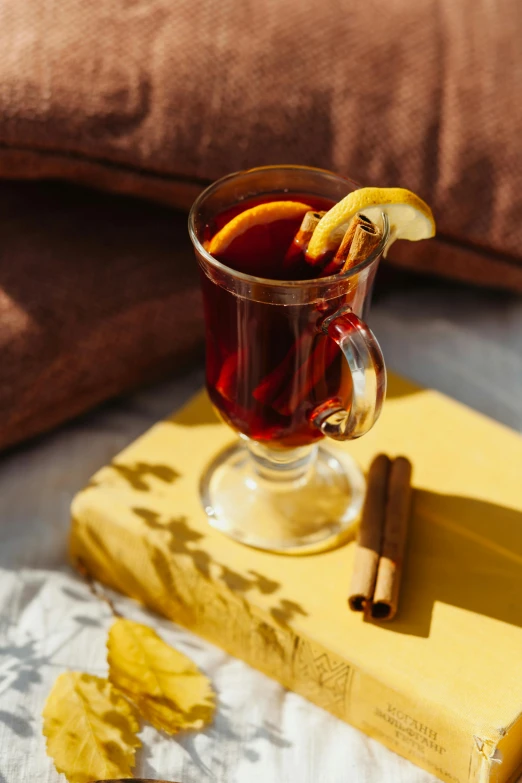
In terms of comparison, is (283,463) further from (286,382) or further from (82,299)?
(82,299)

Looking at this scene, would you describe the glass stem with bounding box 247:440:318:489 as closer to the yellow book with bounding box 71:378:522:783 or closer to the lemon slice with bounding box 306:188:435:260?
the yellow book with bounding box 71:378:522:783

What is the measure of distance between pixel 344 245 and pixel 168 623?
50 centimetres

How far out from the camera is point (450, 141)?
1.24 meters

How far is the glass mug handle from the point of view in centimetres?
82

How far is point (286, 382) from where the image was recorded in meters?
0.90

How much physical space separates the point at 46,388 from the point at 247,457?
11.2 inches

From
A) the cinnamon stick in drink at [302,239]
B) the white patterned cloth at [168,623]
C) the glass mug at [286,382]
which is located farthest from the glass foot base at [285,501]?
the cinnamon stick in drink at [302,239]

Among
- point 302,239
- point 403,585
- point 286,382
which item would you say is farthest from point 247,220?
point 403,585

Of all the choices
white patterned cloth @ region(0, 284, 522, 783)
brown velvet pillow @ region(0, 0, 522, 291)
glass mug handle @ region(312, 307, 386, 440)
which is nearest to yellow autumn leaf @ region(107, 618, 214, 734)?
white patterned cloth @ region(0, 284, 522, 783)

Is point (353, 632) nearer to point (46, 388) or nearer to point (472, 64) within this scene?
point (46, 388)

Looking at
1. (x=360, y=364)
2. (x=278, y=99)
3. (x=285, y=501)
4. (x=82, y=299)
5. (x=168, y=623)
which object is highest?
(x=278, y=99)

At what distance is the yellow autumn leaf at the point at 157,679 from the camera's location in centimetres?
95

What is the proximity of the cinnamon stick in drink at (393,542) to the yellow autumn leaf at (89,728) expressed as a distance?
29 cm

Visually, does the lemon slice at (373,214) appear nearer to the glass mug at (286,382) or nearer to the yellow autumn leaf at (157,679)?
the glass mug at (286,382)
